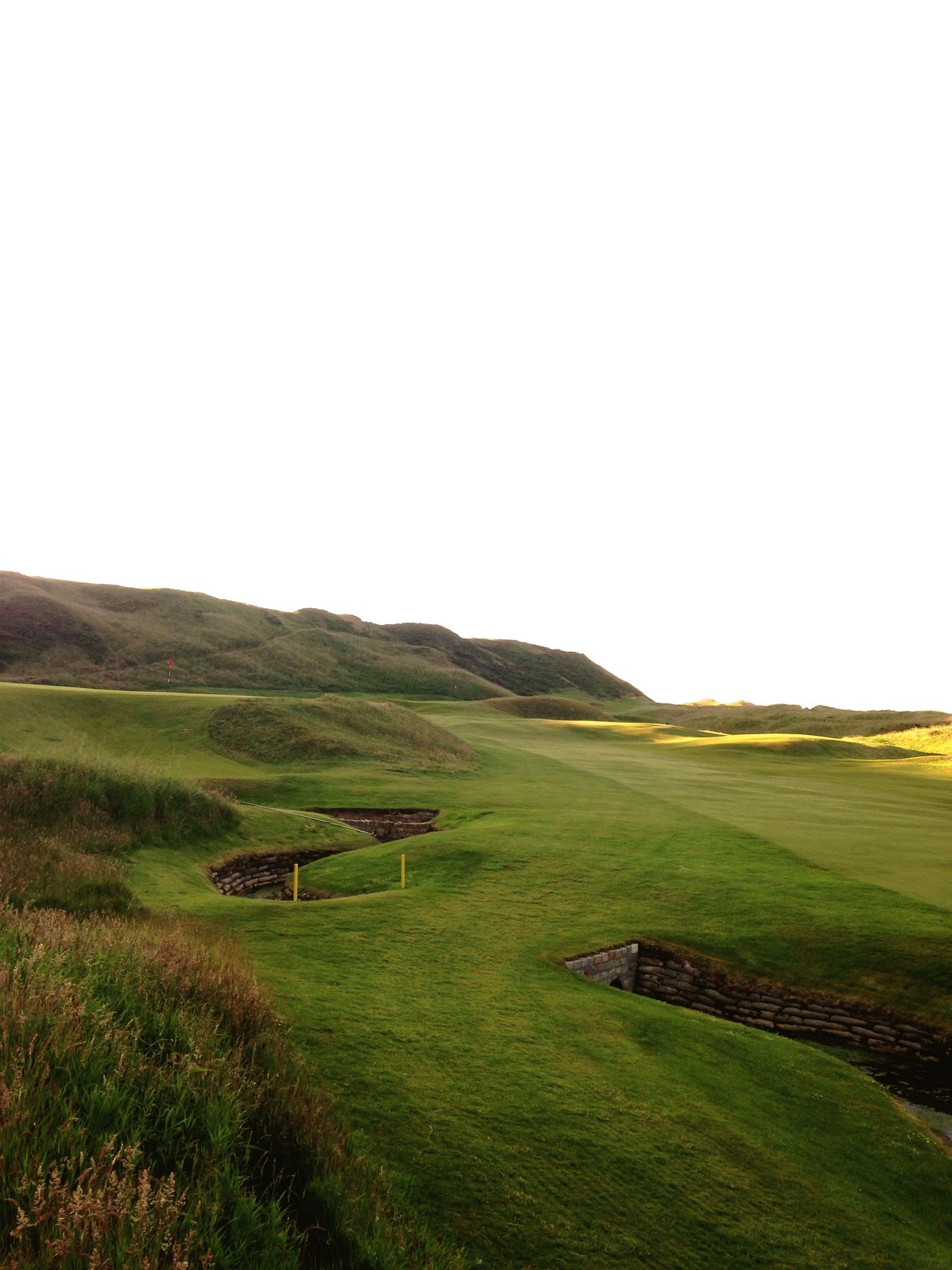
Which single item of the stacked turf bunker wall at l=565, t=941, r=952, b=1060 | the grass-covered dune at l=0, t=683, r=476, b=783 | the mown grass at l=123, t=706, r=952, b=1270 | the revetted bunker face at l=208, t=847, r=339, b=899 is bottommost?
the revetted bunker face at l=208, t=847, r=339, b=899

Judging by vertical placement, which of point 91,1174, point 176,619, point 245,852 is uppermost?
point 176,619

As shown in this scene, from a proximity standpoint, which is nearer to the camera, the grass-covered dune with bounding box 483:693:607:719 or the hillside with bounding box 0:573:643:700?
the hillside with bounding box 0:573:643:700

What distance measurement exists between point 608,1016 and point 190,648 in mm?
103278

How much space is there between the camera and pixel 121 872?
1759 cm

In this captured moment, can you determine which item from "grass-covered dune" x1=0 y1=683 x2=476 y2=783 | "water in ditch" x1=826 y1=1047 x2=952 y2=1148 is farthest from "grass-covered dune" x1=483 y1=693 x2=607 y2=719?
"water in ditch" x1=826 y1=1047 x2=952 y2=1148

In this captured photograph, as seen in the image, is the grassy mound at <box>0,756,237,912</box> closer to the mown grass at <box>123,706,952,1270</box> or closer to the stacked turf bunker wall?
the mown grass at <box>123,706,952,1270</box>

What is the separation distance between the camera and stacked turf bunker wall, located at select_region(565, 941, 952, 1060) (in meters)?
14.4

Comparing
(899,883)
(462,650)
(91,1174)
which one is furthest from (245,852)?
(462,650)

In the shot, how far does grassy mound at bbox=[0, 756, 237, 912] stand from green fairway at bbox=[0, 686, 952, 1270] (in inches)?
33.9

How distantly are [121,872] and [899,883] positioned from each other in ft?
64.0

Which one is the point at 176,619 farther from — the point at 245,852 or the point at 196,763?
the point at 245,852

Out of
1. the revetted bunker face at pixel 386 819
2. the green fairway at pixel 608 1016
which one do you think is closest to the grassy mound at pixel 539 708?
the revetted bunker face at pixel 386 819

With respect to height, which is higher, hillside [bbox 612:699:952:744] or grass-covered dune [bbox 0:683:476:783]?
hillside [bbox 612:699:952:744]

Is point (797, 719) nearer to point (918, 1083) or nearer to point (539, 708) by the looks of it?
point (539, 708)
